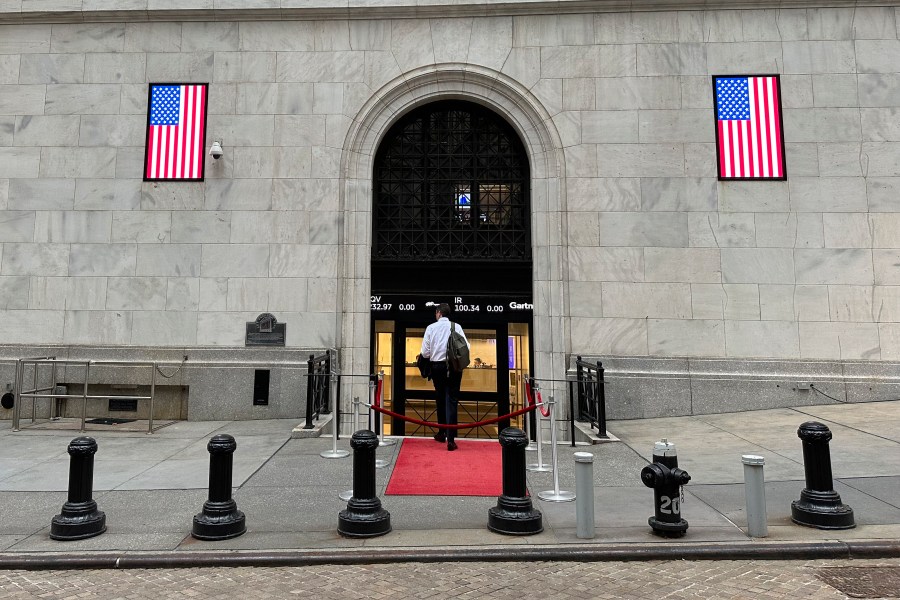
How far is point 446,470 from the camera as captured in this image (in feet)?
23.5

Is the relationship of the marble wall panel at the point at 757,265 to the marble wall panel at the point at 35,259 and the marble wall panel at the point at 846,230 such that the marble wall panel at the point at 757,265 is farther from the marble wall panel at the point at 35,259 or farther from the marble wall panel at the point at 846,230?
the marble wall panel at the point at 35,259

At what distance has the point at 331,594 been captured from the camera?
393 cm

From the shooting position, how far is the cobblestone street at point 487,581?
12.8ft

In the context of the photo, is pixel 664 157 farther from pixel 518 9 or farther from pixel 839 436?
pixel 839 436

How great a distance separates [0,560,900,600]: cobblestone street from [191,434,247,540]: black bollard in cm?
45

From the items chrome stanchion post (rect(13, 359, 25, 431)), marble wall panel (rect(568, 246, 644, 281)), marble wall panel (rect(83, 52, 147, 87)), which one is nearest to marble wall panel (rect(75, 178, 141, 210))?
marble wall panel (rect(83, 52, 147, 87))

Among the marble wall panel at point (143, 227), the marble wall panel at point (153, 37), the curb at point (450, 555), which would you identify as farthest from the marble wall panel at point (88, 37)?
the curb at point (450, 555)

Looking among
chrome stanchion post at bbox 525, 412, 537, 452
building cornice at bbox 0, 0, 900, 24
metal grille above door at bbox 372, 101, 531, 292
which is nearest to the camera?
chrome stanchion post at bbox 525, 412, 537, 452

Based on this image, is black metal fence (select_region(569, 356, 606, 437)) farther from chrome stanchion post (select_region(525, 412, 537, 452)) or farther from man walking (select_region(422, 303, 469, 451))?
man walking (select_region(422, 303, 469, 451))

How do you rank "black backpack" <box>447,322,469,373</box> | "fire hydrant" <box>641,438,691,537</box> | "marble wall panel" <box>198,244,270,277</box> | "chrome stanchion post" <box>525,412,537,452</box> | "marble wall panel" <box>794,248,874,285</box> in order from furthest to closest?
1. "marble wall panel" <box>198,244,270,277</box>
2. "marble wall panel" <box>794,248,874,285</box>
3. "chrome stanchion post" <box>525,412,537,452</box>
4. "black backpack" <box>447,322,469,373</box>
5. "fire hydrant" <box>641,438,691,537</box>

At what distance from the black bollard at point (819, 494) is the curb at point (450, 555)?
14.0 inches

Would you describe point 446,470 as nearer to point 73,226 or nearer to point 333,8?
point 73,226

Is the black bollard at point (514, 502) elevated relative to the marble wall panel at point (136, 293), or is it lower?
lower

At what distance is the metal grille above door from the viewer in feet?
37.3
